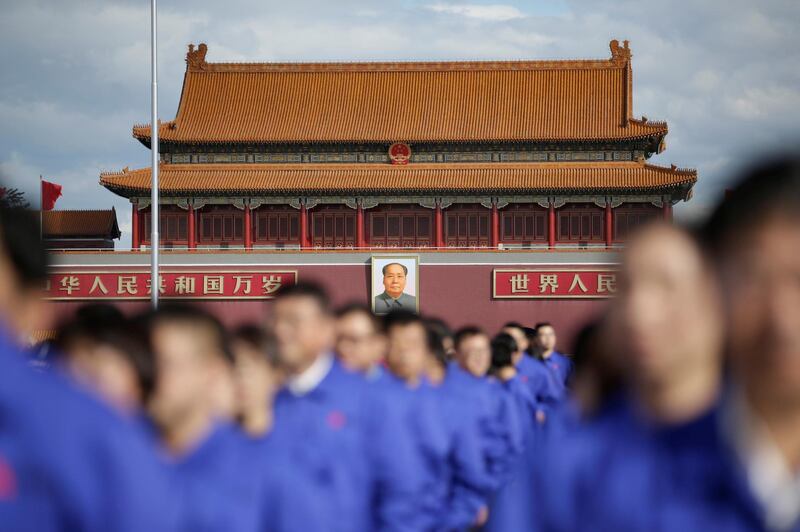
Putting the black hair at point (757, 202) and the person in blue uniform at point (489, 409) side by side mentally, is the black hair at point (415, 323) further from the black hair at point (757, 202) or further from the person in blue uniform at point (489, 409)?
the black hair at point (757, 202)

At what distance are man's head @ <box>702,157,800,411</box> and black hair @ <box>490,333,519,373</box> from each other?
228 inches

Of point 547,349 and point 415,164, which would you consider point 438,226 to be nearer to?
point 415,164

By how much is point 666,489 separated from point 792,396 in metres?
0.26

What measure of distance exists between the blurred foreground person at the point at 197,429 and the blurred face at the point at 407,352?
2.28m

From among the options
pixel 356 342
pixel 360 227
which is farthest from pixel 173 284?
pixel 356 342

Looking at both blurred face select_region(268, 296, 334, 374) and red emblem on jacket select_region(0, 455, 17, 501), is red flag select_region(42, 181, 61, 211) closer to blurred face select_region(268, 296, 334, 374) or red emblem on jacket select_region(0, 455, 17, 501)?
blurred face select_region(268, 296, 334, 374)

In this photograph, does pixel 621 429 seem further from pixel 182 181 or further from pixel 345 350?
pixel 182 181

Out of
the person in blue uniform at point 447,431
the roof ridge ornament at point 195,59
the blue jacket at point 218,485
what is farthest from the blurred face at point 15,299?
the roof ridge ornament at point 195,59

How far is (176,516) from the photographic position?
6.18 feet

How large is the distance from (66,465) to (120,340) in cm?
86

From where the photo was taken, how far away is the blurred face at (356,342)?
474cm

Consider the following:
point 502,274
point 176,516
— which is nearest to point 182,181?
point 502,274

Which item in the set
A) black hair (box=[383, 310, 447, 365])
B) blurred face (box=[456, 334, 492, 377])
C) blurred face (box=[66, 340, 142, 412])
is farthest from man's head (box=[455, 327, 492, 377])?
blurred face (box=[66, 340, 142, 412])

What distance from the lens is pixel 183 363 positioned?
99.4 inches
